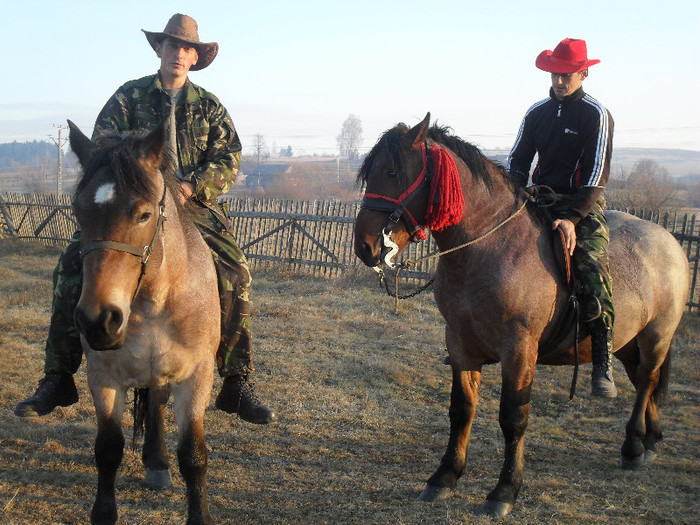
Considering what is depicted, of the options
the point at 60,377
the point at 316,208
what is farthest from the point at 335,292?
the point at 60,377

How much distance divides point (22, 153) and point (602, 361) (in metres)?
182

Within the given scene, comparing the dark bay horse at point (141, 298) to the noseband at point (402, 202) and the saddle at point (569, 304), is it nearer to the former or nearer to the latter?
the noseband at point (402, 202)

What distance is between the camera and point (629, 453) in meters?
5.25

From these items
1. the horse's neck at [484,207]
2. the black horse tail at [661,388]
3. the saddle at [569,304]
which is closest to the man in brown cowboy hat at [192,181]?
the horse's neck at [484,207]

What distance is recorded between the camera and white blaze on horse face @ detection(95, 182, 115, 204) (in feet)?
9.43

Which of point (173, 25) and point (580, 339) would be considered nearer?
point (173, 25)

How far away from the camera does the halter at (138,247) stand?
282 cm

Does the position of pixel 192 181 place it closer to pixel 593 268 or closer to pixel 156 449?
pixel 156 449

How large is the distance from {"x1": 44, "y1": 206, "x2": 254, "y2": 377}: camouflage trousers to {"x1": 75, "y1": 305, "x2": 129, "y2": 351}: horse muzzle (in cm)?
124

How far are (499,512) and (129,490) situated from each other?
8.77ft

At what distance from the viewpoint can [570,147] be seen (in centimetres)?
474

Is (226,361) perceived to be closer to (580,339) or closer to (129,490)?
(129,490)

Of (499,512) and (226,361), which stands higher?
(226,361)

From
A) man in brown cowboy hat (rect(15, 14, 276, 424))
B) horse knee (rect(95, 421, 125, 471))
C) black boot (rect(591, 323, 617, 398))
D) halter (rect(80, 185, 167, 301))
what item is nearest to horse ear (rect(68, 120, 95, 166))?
halter (rect(80, 185, 167, 301))
